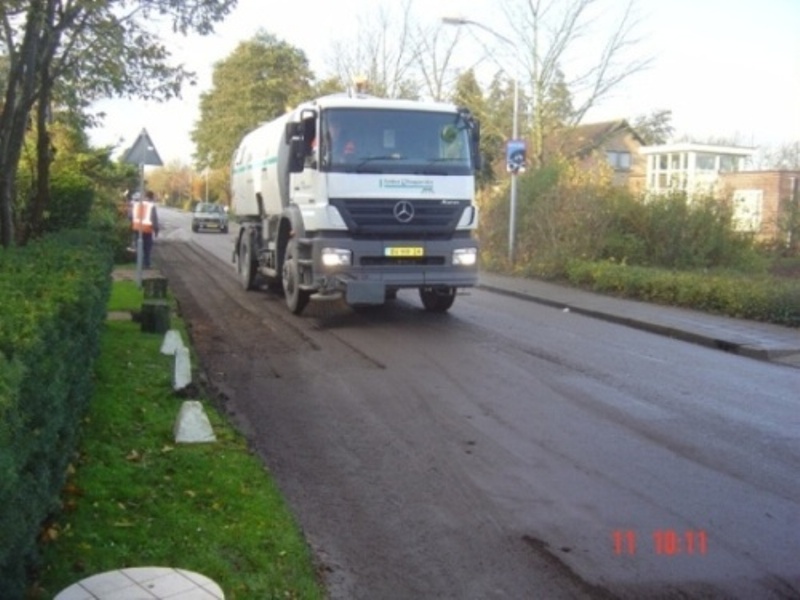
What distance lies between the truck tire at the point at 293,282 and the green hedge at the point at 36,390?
6998 mm

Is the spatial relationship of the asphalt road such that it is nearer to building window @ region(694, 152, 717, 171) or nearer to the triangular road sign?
the triangular road sign

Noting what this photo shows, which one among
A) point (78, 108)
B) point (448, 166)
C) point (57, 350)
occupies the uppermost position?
point (78, 108)

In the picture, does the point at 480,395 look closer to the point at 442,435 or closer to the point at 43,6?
the point at 442,435

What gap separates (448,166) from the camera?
1432cm

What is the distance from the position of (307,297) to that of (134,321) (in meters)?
3.01

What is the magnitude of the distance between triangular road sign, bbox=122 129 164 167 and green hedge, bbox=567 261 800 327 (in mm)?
9580

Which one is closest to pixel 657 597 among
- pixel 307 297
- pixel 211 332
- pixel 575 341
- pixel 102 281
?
pixel 102 281

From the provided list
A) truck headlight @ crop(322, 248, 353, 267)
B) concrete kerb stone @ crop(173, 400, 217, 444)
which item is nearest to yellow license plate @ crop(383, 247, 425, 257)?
truck headlight @ crop(322, 248, 353, 267)

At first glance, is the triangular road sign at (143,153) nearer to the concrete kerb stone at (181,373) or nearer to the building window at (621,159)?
the concrete kerb stone at (181,373)

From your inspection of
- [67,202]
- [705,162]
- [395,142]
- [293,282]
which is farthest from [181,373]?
[705,162]

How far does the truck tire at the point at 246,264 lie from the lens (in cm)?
1914

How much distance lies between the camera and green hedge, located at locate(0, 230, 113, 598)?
11.6 feet

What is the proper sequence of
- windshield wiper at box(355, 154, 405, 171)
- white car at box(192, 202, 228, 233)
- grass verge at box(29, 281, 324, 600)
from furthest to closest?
white car at box(192, 202, 228, 233), windshield wiper at box(355, 154, 405, 171), grass verge at box(29, 281, 324, 600)

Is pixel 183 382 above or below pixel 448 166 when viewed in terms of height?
below
